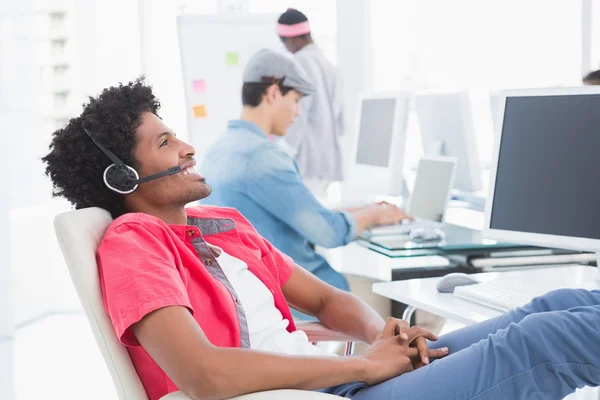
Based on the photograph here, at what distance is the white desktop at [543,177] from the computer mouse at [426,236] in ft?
2.23

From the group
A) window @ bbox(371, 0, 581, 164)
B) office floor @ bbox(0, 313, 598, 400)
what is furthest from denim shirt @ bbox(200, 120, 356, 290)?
window @ bbox(371, 0, 581, 164)

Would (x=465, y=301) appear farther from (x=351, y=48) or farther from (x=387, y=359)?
(x=351, y=48)

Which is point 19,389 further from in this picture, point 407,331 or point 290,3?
point 290,3

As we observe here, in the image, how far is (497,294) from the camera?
1.96m

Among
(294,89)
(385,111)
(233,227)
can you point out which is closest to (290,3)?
(385,111)

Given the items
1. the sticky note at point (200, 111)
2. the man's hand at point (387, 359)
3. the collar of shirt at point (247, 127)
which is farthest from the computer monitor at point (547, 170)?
the sticky note at point (200, 111)

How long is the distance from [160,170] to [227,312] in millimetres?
377

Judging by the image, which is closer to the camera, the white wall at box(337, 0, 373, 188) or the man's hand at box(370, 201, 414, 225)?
the man's hand at box(370, 201, 414, 225)

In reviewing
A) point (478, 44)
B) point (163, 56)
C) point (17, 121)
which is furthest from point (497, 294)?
point (478, 44)

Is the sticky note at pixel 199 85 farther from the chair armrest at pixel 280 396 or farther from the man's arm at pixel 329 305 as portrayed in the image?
the chair armrest at pixel 280 396

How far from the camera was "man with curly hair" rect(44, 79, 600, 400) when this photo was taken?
56.3 inches

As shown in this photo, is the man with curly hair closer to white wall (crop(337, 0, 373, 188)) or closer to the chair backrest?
the chair backrest

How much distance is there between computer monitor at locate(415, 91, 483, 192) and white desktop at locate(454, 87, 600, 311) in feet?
4.07

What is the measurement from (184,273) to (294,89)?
56.9 inches
